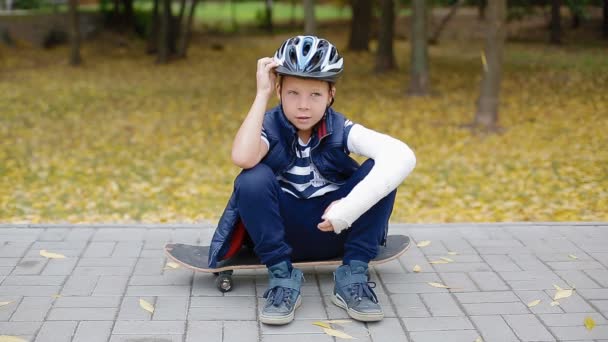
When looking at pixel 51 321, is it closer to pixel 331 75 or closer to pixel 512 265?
pixel 331 75

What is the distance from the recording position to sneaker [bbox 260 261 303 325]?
3.95 meters

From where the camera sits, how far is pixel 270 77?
417 centimetres

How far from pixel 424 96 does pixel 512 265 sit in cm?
944

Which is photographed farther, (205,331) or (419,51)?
(419,51)

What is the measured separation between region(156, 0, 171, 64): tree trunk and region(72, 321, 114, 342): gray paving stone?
1819 cm

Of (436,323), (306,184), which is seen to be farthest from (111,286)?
(436,323)

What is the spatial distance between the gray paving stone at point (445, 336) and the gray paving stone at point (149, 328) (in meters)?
1.16

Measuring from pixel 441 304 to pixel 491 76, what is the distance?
734 cm

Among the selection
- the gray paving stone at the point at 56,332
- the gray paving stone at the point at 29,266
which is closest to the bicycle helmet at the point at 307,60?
the gray paving stone at the point at 56,332

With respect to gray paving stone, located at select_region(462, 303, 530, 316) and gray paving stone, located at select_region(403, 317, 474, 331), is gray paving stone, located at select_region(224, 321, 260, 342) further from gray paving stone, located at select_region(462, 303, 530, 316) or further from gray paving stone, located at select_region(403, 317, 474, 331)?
gray paving stone, located at select_region(462, 303, 530, 316)

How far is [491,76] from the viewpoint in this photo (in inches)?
436

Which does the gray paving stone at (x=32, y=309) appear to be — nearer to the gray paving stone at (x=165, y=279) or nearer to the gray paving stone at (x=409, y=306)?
the gray paving stone at (x=165, y=279)

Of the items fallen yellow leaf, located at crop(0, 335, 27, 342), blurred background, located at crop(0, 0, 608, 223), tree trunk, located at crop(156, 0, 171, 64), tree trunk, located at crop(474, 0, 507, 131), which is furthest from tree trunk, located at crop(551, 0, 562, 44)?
fallen yellow leaf, located at crop(0, 335, 27, 342)

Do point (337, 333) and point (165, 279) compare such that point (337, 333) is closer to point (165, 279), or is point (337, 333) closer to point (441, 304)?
point (441, 304)
